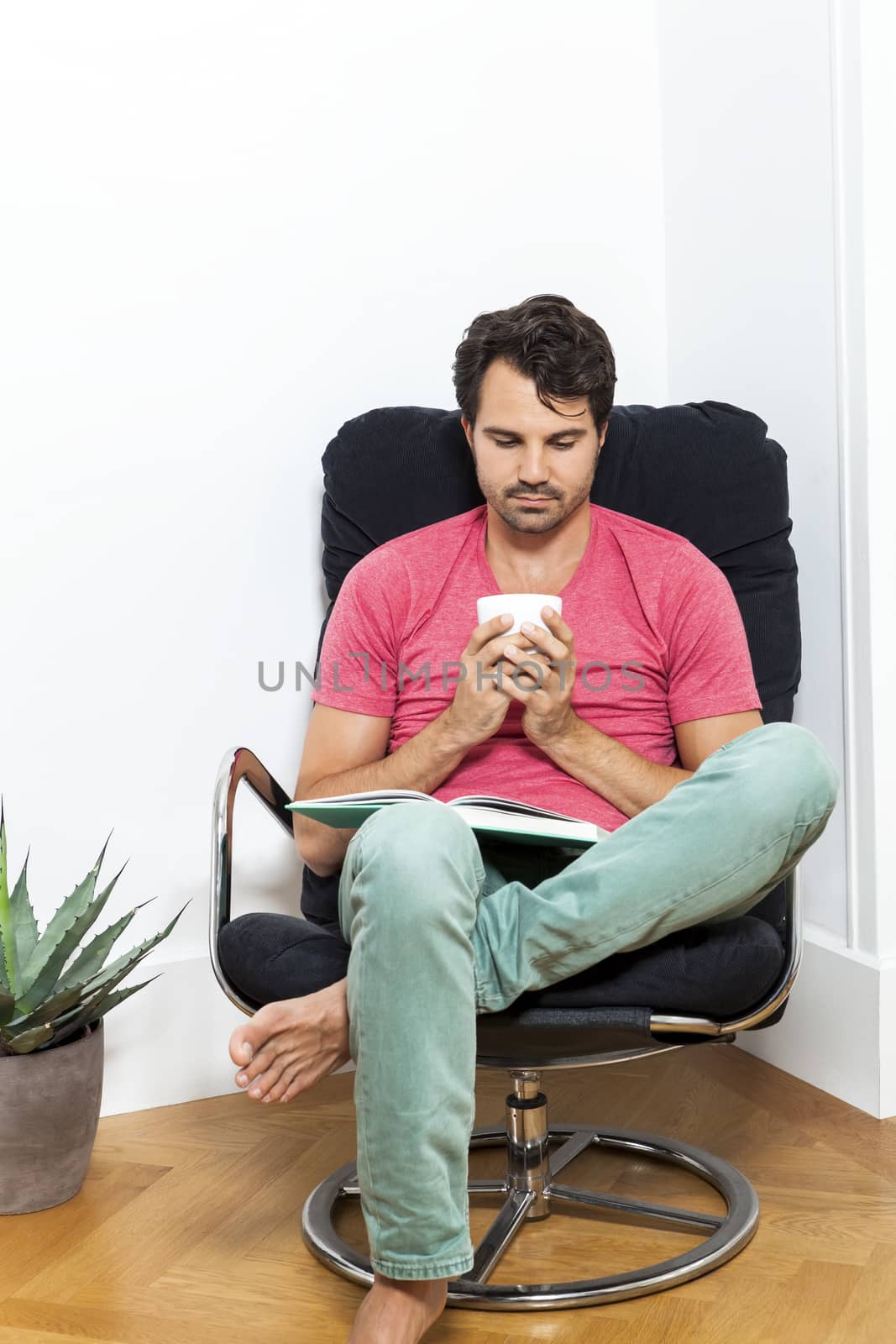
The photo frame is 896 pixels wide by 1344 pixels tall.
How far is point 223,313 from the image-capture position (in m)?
2.15

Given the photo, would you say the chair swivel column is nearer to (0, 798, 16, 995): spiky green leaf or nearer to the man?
the man

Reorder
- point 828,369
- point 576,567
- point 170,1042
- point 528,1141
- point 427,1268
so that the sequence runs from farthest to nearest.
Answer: point 170,1042 < point 828,369 < point 576,567 < point 528,1141 < point 427,1268

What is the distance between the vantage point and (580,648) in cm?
182

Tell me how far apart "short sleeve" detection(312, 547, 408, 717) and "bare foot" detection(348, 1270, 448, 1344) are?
2.50ft

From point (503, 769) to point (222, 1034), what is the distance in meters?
0.77

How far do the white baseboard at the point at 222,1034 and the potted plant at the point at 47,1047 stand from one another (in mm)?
273

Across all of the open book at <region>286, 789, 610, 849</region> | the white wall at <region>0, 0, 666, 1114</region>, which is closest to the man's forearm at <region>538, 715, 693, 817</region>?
the open book at <region>286, 789, 610, 849</region>

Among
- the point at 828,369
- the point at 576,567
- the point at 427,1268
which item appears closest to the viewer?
the point at 427,1268

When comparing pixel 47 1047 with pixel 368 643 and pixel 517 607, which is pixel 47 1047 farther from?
pixel 517 607

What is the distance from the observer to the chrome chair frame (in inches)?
58.3

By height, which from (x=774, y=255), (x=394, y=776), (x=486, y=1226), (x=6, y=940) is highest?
(x=774, y=255)

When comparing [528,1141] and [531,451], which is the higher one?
[531,451]

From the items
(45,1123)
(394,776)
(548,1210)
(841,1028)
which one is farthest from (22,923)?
(841,1028)

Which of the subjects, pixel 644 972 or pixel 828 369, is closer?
pixel 644 972
